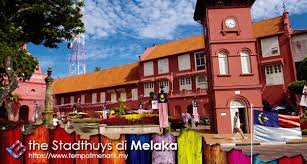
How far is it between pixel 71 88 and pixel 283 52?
33.0 m

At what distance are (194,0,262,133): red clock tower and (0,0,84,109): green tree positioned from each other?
9.73 meters

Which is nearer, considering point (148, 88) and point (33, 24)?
point (33, 24)

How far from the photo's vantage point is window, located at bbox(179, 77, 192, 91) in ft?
128

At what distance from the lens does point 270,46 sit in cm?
3469

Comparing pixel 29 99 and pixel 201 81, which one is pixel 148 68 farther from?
pixel 29 99

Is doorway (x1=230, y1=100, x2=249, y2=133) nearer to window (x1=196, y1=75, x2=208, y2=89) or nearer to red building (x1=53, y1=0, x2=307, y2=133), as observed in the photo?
red building (x1=53, y1=0, x2=307, y2=133)

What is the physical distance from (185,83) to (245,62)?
55.4 ft

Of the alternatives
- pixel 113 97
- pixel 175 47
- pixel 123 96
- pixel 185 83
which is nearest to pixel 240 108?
pixel 185 83

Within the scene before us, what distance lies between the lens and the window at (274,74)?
3366 centimetres

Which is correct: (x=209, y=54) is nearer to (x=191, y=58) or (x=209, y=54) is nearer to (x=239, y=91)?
(x=239, y=91)

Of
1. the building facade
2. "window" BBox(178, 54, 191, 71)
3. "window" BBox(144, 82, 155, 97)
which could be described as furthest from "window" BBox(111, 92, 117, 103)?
"window" BBox(178, 54, 191, 71)

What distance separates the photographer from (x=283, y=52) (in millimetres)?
33812

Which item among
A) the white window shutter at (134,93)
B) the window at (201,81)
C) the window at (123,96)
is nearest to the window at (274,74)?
the window at (201,81)

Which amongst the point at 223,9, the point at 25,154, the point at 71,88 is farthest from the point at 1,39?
the point at 71,88
